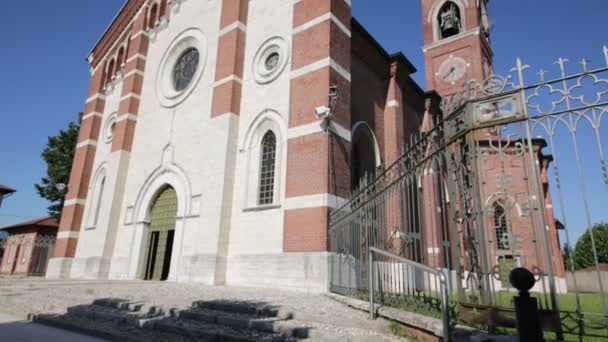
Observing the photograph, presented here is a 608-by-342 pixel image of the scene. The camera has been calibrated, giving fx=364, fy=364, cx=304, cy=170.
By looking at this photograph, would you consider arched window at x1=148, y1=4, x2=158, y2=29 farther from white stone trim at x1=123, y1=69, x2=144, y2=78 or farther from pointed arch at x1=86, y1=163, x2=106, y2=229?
pointed arch at x1=86, y1=163, x2=106, y2=229

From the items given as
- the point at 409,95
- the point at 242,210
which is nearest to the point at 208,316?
the point at 242,210

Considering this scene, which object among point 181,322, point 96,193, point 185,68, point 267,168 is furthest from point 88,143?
point 181,322

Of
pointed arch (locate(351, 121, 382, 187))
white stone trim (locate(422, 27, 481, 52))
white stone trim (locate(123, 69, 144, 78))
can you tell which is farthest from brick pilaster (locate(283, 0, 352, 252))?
white stone trim (locate(422, 27, 481, 52))

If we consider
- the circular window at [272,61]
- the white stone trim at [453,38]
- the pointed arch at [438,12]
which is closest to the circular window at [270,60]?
the circular window at [272,61]

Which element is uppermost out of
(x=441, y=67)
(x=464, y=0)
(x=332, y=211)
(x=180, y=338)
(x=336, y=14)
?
(x=464, y=0)

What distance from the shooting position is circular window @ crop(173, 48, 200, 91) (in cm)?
1532

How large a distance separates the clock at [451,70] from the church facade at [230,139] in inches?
309

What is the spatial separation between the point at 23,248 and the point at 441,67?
3297 cm

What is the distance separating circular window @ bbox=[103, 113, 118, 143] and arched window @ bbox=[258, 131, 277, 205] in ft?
34.6

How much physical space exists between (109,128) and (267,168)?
11.5 metres

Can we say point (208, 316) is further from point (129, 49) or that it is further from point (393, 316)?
point (129, 49)

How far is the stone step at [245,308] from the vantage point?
5551 mm

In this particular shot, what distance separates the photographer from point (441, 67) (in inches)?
1054

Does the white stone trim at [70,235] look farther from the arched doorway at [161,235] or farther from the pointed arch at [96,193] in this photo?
the arched doorway at [161,235]
